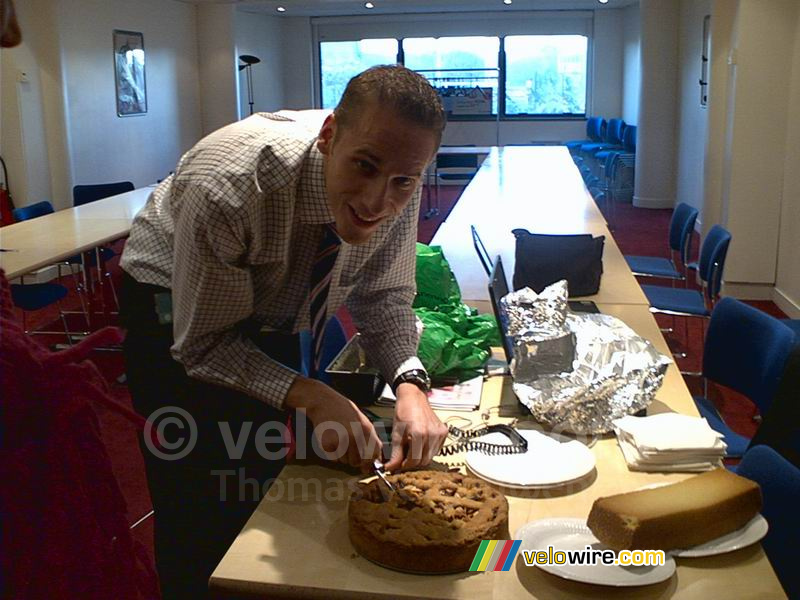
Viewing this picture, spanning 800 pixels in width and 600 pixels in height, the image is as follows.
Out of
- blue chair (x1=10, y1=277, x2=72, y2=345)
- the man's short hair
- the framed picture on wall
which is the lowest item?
blue chair (x1=10, y1=277, x2=72, y2=345)

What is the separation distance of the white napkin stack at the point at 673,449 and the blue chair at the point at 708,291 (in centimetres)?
214

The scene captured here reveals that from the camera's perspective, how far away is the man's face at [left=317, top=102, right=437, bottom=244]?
4.18 ft

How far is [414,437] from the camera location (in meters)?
1.44

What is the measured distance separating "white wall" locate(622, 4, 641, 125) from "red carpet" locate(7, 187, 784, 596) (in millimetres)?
3185

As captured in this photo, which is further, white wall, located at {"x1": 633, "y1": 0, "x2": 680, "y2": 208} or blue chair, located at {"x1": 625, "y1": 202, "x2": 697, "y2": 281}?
white wall, located at {"x1": 633, "y1": 0, "x2": 680, "y2": 208}

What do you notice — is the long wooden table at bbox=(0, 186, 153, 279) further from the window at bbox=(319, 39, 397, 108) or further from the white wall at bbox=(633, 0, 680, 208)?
the window at bbox=(319, 39, 397, 108)

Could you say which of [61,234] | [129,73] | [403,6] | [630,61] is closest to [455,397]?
[61,234]

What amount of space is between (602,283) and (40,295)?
2859 mm

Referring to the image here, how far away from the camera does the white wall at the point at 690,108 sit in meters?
8.01

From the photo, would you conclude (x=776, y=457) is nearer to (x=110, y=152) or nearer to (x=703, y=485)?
(x=703, y=485)

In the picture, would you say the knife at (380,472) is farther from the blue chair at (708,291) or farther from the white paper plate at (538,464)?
the blue chair at (708,291)

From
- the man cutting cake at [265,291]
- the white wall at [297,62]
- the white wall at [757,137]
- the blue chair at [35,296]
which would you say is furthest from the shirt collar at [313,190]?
the white wall at [297,62]

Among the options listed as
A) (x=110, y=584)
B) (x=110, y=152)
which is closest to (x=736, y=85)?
(x=110, y=584)

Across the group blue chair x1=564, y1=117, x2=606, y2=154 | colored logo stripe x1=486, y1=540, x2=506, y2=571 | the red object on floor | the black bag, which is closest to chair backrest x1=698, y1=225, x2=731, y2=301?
the black bag
